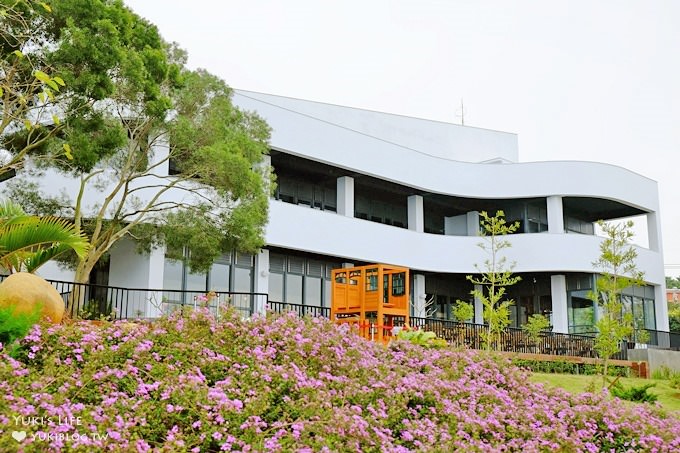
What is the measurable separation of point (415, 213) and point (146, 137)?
14.9 metres

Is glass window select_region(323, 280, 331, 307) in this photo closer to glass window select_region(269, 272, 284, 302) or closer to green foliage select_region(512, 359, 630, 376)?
glass window select_region(269, 272, 284, 302)

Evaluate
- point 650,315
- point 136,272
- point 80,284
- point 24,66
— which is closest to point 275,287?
point 136,272

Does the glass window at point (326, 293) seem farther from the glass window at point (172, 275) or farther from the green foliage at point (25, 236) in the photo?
the green foliage at point (25, 236)

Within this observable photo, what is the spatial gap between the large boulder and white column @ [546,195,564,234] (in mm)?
24298

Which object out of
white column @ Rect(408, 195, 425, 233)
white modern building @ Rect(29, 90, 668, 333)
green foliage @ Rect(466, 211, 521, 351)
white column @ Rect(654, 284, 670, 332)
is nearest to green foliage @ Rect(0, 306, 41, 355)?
green foliage @ Rect(466, 211, 521, 351)

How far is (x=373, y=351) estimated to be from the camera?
9711 mm

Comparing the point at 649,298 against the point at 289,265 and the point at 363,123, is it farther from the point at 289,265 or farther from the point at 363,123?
the point at 289,265

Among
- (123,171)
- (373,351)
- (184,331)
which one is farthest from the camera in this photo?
(123,171)

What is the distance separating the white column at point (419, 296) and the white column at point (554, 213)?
5.80 metres

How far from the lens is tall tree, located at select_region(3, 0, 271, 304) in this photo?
1292 cm

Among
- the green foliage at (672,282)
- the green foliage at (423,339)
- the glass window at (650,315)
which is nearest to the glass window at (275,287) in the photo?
the green foliage at (423,339)

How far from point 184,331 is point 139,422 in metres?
2.18

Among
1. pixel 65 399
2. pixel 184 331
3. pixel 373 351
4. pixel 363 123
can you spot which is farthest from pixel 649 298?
pixel 65 399

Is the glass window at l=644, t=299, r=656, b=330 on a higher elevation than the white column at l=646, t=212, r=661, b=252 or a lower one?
lower
